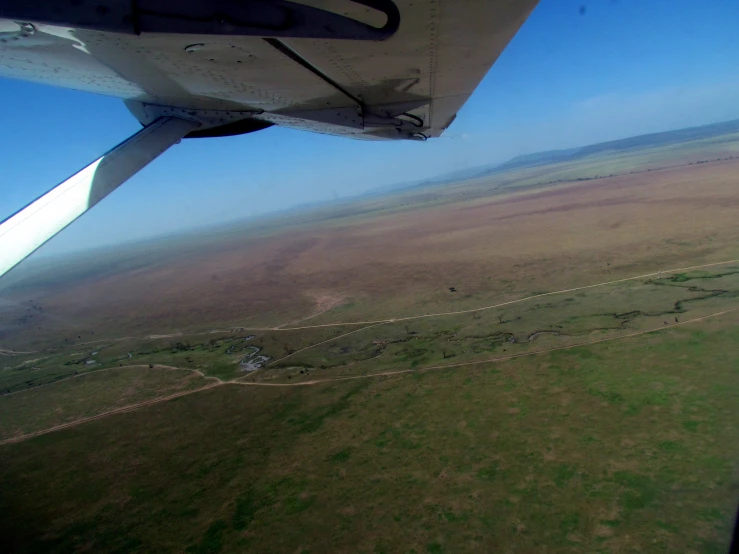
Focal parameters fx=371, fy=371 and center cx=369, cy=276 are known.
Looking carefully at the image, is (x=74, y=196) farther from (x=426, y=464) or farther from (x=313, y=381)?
(x=313, y=381)

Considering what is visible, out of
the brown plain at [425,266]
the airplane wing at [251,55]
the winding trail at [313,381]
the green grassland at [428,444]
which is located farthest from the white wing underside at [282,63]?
the brown plain at [425,266]

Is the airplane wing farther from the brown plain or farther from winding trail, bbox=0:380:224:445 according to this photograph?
the brown plain

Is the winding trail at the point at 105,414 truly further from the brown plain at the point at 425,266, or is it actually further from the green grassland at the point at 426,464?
the brown plain at the point at 425,266

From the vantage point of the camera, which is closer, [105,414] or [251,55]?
[251,55]

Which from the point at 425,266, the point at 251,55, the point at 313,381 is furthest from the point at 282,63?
the point at 425,266

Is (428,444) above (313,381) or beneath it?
beneath

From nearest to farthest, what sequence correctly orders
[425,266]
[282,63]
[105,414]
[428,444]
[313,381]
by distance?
[282,63]
[428,444]
[313,381]
[105,414]
[425,266]
